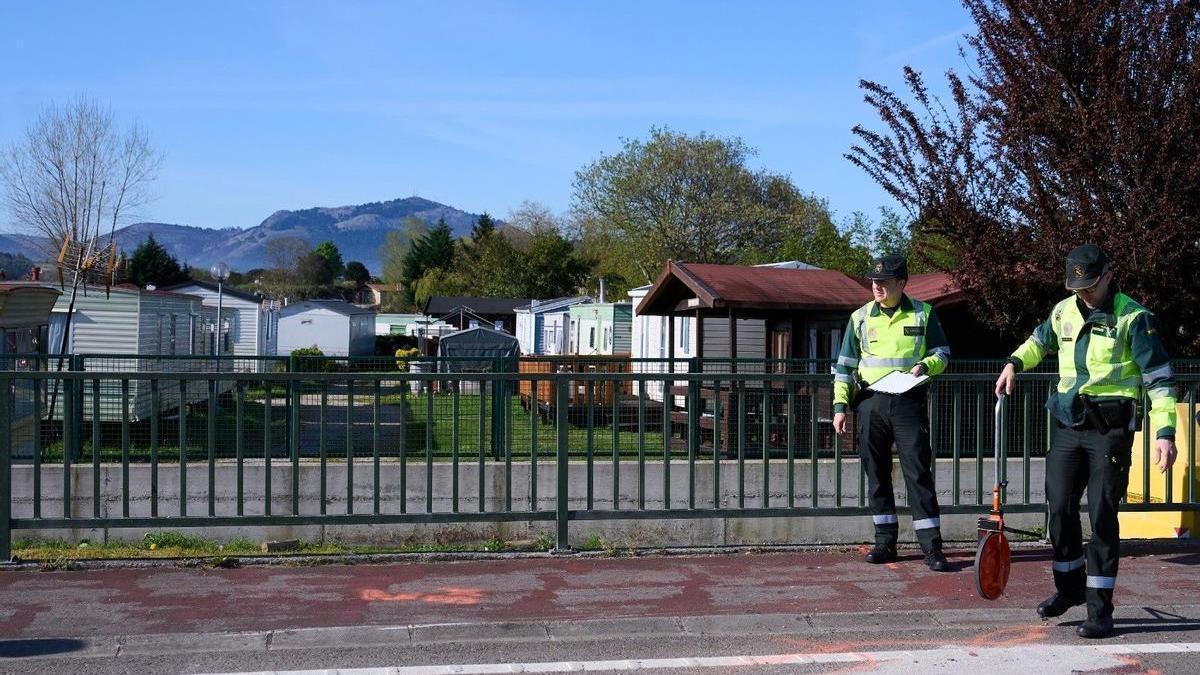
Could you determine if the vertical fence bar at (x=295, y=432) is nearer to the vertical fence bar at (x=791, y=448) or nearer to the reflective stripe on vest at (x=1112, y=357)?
the vertical fence bar at (x=791, y=448)

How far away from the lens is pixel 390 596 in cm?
701

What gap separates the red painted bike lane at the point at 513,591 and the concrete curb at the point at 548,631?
0.13 m

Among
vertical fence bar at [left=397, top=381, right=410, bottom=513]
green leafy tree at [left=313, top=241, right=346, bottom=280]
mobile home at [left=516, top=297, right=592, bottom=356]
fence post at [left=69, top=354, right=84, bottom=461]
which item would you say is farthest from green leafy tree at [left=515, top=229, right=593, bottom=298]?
green leafy tree at [left=313, top=241, right=346, bottom=280]

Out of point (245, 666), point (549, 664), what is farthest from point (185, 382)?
point (549, 664)

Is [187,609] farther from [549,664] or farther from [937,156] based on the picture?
[937,156]

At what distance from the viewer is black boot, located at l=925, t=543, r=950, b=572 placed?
301 inches

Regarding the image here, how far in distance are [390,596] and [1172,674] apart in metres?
4.09

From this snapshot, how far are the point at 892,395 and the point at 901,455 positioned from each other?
39 cm


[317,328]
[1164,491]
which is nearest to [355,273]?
[317,328]

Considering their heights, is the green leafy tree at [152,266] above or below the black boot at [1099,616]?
above

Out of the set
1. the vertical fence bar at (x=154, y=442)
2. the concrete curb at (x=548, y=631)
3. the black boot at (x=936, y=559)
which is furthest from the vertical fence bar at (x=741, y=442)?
the vertical fence bar at (x=154, y=442)

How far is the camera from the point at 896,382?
753cm

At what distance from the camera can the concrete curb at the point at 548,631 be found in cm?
598

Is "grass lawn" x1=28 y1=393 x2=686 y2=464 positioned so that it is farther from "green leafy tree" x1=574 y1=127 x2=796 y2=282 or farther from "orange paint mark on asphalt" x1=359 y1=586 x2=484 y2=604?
"green leafy tree" x1=574 y1=127 x2=796 y2=282
